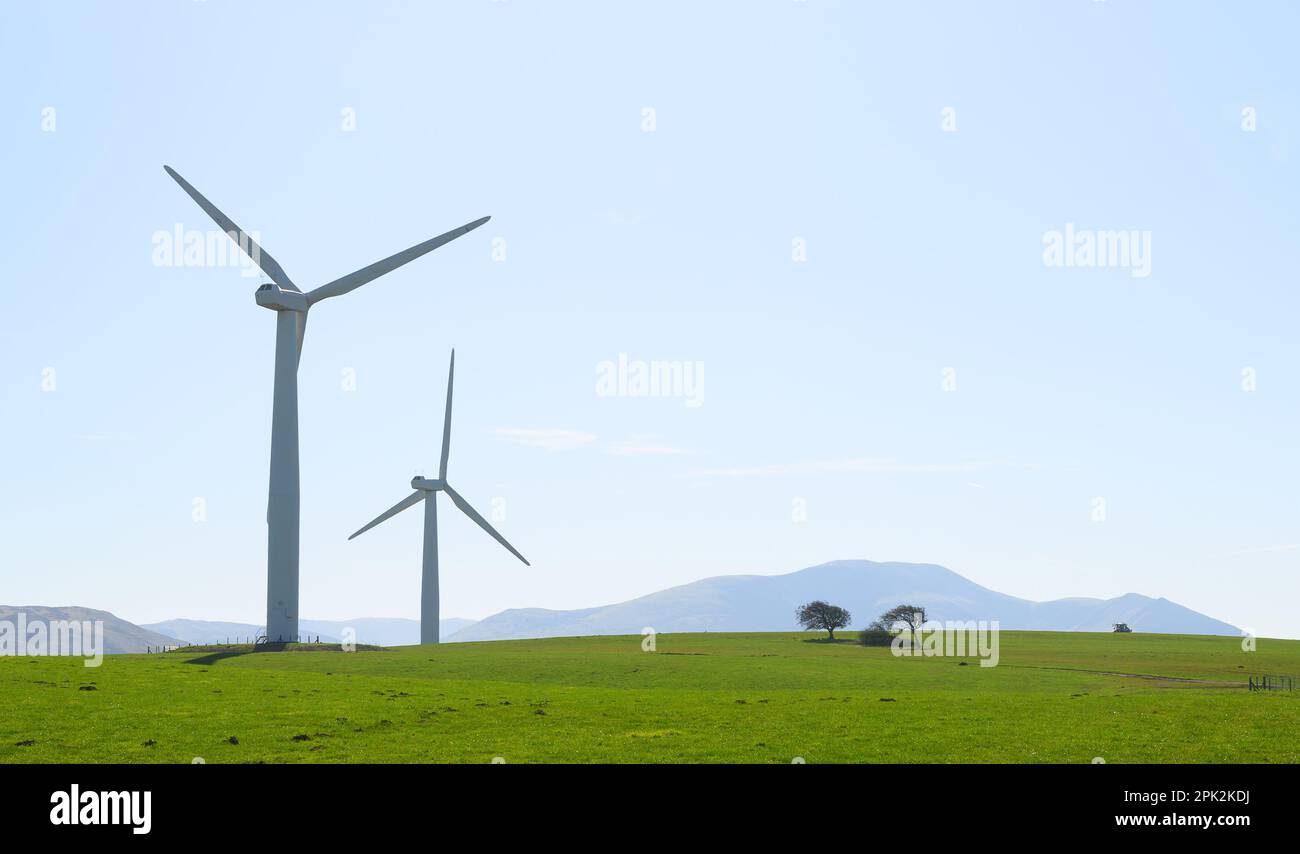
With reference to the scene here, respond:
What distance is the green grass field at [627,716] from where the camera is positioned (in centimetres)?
3528

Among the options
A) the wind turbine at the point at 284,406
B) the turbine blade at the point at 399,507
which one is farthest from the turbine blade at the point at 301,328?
the turbine blade at the point at 399,507

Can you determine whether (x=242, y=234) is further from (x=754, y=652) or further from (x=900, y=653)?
(x=900, y=653)

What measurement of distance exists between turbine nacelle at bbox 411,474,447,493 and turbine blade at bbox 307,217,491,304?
48.0 m

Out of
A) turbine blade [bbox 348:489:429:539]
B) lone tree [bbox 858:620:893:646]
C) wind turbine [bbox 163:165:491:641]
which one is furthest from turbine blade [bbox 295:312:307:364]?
lone tree [bbox 858:620:893:646]

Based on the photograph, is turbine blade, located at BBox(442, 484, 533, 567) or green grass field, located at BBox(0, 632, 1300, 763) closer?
green grass field, located at BBox(0, 632, 1300, 763)

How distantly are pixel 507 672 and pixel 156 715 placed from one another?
122 feet

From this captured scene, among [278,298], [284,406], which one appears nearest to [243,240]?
[278,298]

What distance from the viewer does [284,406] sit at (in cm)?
10725

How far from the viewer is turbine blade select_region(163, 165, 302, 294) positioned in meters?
113

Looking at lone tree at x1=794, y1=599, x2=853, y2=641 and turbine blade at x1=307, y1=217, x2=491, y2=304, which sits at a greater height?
turbine blade at x1=307, y1=217, x2=491, y2=304

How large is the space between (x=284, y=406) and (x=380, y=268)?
18.2m
